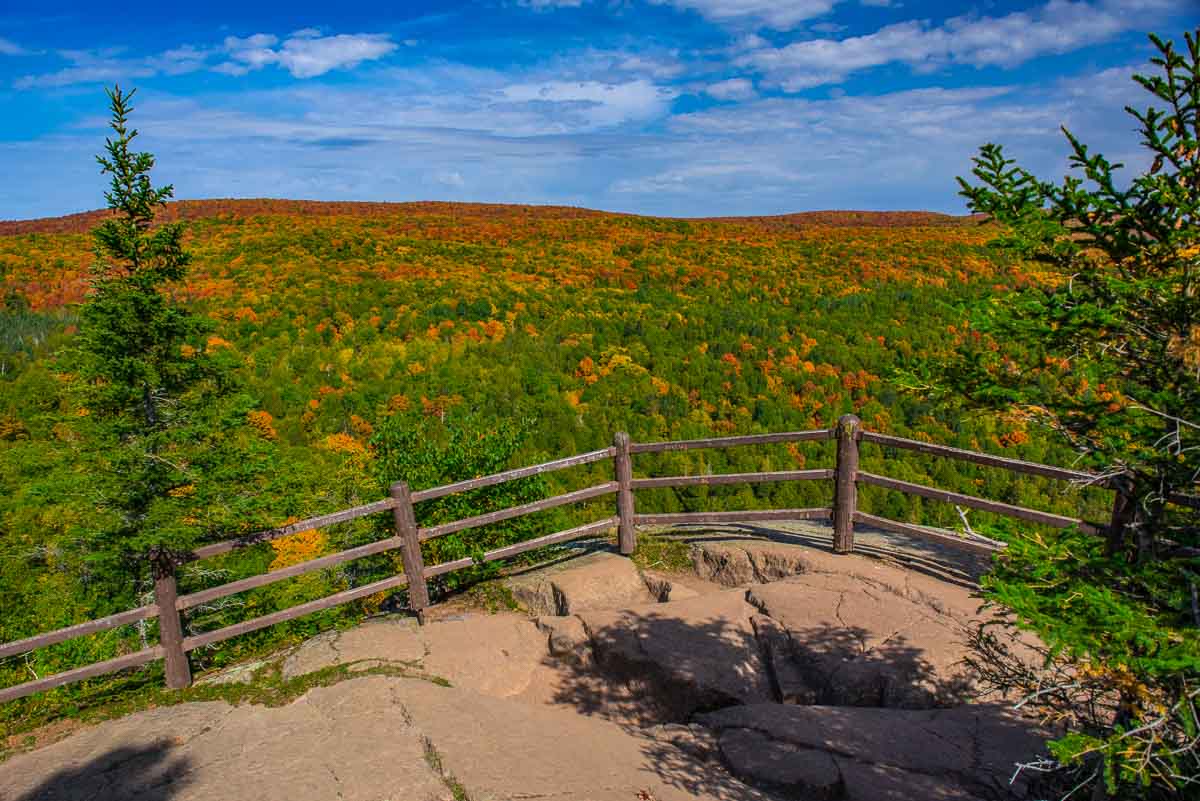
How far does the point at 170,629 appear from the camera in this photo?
6148 millimetres

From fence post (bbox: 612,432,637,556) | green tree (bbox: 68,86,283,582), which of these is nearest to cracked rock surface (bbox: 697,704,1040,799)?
fence post (bbox: 612,432,637,556)

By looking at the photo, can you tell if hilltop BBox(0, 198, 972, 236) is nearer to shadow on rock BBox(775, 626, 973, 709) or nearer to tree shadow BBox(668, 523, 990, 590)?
tree shadow BBox(668, 523, 990, 590)

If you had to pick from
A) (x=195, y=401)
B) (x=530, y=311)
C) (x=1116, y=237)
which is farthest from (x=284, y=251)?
(x=1116, y=237)

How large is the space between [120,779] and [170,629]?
1633mm

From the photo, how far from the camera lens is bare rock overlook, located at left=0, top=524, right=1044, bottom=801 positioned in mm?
4680

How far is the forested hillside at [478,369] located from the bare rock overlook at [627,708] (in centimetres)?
153

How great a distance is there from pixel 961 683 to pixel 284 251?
1324 inches

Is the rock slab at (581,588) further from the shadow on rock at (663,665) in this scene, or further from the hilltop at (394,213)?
the hilltop at (394,213)

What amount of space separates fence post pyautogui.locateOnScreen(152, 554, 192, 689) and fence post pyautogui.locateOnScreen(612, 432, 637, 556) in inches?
179

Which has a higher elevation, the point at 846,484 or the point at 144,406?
the point at 144,406

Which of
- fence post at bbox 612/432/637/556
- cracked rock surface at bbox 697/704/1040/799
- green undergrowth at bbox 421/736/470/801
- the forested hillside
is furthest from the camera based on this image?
the forested hillside

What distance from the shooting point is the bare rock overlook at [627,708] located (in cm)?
468

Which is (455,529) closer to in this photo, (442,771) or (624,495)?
(624,495)

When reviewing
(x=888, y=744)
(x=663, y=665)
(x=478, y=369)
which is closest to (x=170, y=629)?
(x=663, y=665)
